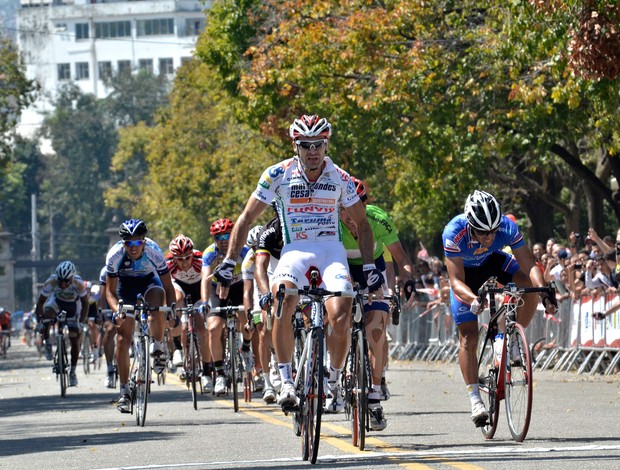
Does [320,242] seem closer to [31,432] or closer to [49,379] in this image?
[31,432]

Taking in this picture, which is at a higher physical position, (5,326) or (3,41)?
(3,41)

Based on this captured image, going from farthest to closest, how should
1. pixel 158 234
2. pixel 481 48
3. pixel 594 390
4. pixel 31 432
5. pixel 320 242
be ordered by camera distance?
pixel 158 234, pixel 481 48, pixel 594 390, pixel 31 432, pixel 320 242

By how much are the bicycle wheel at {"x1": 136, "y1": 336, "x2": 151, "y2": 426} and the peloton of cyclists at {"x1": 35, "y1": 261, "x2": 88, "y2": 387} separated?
266 inches

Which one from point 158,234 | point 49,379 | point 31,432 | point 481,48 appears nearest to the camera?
point 31,432

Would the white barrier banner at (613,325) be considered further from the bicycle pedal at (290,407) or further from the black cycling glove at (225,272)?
the bicycle pedal at (290,407)

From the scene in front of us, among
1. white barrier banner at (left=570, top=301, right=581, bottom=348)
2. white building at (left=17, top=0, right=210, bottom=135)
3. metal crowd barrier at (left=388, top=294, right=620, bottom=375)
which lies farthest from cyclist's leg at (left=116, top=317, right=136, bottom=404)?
white building at (left=17, top=0, right=210, bottom=135)

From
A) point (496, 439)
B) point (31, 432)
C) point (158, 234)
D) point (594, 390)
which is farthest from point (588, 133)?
point (158, 234)

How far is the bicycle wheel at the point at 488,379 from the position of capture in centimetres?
1218

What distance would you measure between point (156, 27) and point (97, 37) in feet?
21.3

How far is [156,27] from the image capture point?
18500 cm

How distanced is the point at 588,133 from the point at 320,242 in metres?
20.6

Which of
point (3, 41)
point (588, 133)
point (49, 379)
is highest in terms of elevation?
point (3, 41)

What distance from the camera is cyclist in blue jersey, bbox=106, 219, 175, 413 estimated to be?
54.4ft

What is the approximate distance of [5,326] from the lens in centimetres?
6128
